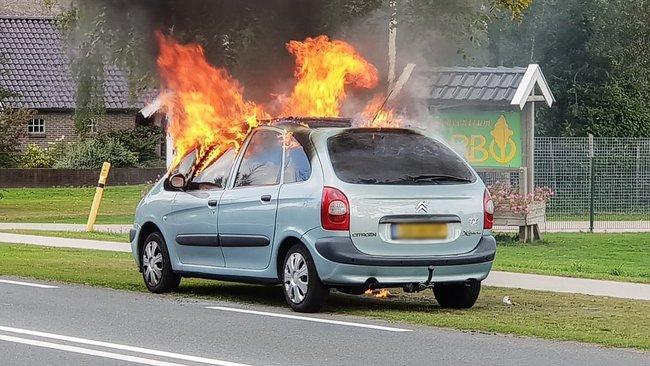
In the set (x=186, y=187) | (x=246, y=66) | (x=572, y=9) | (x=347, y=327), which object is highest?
(x=572, y=9)

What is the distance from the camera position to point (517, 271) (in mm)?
16828

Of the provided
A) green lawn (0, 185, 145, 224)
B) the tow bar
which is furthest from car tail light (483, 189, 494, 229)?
green lawn (0, 185, 145, 224)

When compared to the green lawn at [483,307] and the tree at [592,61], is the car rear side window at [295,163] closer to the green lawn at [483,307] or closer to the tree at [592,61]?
the green lawn at [483,307]

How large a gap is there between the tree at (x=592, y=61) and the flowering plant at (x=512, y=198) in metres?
12.5

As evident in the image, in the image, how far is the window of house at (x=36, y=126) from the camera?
168 feet

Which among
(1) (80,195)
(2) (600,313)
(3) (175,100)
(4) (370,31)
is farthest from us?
(1) (80,195)

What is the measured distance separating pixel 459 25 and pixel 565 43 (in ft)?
64.1

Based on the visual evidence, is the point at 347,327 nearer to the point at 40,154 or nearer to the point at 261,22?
the point at 261,22

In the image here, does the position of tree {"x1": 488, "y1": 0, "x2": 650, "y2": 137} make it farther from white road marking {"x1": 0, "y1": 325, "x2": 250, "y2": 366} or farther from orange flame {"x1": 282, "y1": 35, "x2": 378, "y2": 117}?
white road marking {"x1": 0, "y1": 325, "x2": 250, "y2": 366}

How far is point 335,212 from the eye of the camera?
1222cm

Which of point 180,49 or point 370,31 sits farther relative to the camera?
point 370,31

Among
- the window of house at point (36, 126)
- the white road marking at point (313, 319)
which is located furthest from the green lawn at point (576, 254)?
the window of house at point (36, 126)

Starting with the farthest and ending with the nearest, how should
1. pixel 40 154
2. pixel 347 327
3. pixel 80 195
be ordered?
pixel 40 154, pixel 80 195, pixel 347 327

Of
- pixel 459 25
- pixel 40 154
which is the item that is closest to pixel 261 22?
pixel 459 25
